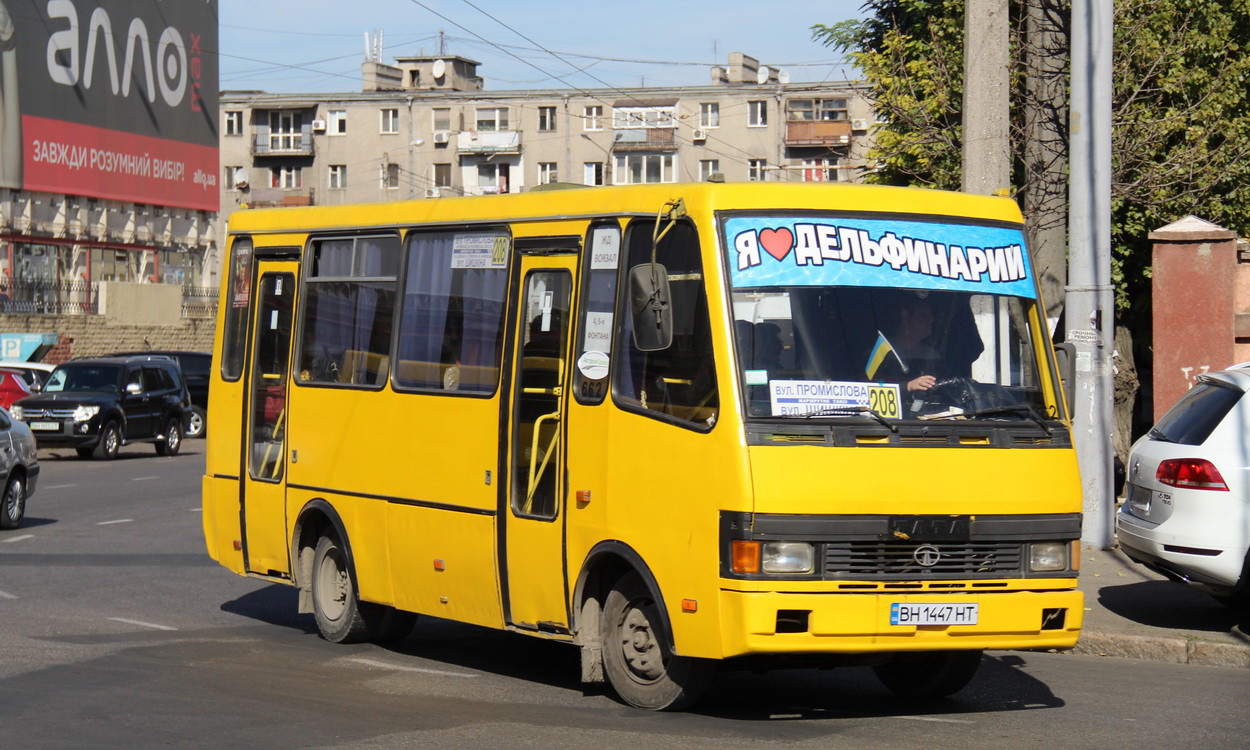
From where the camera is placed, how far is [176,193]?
72562mm

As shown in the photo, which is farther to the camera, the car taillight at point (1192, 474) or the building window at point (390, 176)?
the building window at point (390, 176)

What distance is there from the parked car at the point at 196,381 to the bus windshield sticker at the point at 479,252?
34.1 metres

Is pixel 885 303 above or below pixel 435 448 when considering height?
above

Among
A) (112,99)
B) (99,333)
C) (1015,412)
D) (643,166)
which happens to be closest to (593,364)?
(1015,412)

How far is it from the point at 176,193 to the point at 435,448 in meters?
64.8

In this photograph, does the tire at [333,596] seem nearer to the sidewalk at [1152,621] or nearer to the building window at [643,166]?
the sidewalk at [1152,621]

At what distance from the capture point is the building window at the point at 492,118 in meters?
100

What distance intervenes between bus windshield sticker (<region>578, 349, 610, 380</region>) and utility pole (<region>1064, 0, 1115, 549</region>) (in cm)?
718

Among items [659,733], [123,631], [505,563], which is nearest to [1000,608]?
[659,733]

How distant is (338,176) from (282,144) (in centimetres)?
405

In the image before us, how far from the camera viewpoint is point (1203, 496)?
37.1 feet

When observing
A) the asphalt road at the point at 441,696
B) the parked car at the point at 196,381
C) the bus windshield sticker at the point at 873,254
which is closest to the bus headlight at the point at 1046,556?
the asphalt road at the point at 441,696

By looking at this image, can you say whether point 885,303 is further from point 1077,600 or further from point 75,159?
point 75,159

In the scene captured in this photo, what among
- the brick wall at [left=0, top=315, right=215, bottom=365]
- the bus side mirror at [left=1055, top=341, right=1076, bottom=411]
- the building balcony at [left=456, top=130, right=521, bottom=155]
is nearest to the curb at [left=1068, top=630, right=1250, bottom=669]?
the bus side mirror at [left=1055, top=341, right=1076, bottom=411]
